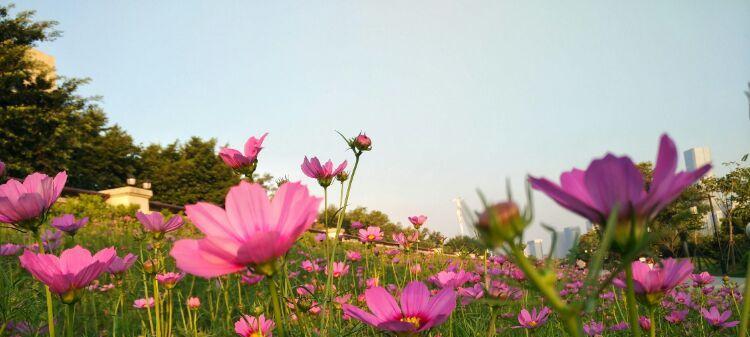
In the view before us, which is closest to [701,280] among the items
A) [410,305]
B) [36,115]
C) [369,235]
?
[369,235]

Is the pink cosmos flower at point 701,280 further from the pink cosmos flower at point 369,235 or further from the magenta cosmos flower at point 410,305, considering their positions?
the magenta cosmos flower at point 410,305

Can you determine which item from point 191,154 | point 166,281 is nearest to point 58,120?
point 191,154

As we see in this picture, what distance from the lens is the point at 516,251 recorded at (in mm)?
349

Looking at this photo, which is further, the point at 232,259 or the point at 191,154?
the point at 191,154

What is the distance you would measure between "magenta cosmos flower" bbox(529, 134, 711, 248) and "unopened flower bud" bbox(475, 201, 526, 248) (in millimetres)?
47

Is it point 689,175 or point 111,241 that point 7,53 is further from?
point 689,175

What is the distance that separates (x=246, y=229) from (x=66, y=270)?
0.51 m

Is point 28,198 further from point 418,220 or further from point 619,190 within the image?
point 418,220

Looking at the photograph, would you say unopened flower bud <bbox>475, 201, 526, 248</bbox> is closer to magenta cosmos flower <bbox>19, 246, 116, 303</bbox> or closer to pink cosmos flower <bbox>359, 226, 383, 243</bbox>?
magenta cosmos flower <bbox>19, 246, 116, 303</bbox>

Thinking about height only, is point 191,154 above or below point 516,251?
above

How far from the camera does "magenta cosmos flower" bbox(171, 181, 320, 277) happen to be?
0.50 metres

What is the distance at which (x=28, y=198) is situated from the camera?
91 centimetres

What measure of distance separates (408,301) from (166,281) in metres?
1.32

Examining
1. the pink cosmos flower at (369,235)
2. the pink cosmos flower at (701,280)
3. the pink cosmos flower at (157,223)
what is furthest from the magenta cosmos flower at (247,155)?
the pink cosmos flower at (701,280)
